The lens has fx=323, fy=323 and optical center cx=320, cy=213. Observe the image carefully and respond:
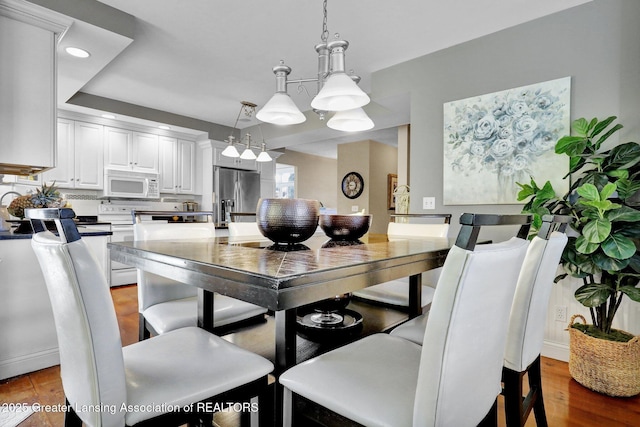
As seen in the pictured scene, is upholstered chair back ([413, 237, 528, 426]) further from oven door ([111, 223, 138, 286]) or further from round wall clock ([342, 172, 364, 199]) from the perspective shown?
round wall clock ([342, 172, 364, 199])

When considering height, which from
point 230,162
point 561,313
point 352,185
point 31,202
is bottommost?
point 561,313

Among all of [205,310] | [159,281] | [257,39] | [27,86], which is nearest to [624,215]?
[205,310]

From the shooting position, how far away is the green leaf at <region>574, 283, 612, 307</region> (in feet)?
6.08

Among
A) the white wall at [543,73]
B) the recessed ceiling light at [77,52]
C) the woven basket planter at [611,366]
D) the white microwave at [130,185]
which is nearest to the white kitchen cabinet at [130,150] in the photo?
the white microwave at [130,185]

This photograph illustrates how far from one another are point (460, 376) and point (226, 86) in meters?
4.01

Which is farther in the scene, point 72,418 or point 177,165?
point 177,165

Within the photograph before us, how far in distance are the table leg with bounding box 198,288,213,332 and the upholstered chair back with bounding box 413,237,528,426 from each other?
1010 mm

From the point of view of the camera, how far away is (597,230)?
5.75 feet

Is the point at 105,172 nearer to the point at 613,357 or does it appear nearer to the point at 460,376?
the point at 460,376

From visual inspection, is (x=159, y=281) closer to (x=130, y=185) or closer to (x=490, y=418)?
(x=490, y=418)

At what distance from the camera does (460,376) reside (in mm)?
698

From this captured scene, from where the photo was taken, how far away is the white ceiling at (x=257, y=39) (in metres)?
2.41

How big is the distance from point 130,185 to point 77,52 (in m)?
2.28

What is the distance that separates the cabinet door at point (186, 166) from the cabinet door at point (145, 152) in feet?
1.29
